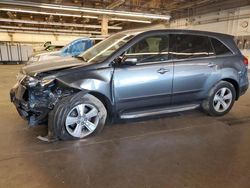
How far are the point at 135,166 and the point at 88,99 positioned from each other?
1.08m

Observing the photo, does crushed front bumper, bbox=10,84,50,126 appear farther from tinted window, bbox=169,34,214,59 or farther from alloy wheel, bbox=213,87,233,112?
alloy wheel, bbox=213,87,233,112

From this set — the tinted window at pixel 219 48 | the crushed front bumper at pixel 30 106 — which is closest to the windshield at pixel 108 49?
the crushed front bumper at pixel 30 106

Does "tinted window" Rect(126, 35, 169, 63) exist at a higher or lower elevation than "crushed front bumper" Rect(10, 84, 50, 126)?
higher

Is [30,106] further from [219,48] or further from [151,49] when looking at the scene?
[219,48]

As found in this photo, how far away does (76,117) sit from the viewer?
114 inches

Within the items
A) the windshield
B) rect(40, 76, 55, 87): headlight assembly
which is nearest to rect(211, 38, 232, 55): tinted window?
the windshield

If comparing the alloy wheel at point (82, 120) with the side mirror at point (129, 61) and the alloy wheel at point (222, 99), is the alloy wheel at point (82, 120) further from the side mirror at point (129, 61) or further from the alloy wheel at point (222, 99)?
the alloy wheel at point (222, 99)

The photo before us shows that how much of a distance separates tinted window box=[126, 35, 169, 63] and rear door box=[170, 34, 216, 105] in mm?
132

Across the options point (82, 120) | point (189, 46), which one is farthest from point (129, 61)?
point (189, 46)

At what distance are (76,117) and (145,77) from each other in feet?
3.63

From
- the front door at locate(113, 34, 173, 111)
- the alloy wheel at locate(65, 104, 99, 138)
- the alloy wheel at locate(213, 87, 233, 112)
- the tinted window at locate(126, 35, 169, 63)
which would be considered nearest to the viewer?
the alloy wheel at locate(65, 104, 99, 138)

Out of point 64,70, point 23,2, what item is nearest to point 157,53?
point 64,70

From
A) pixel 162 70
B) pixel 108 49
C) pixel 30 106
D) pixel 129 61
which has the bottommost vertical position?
pixel 30 106

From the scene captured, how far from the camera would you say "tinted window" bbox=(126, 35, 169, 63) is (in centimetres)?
318
